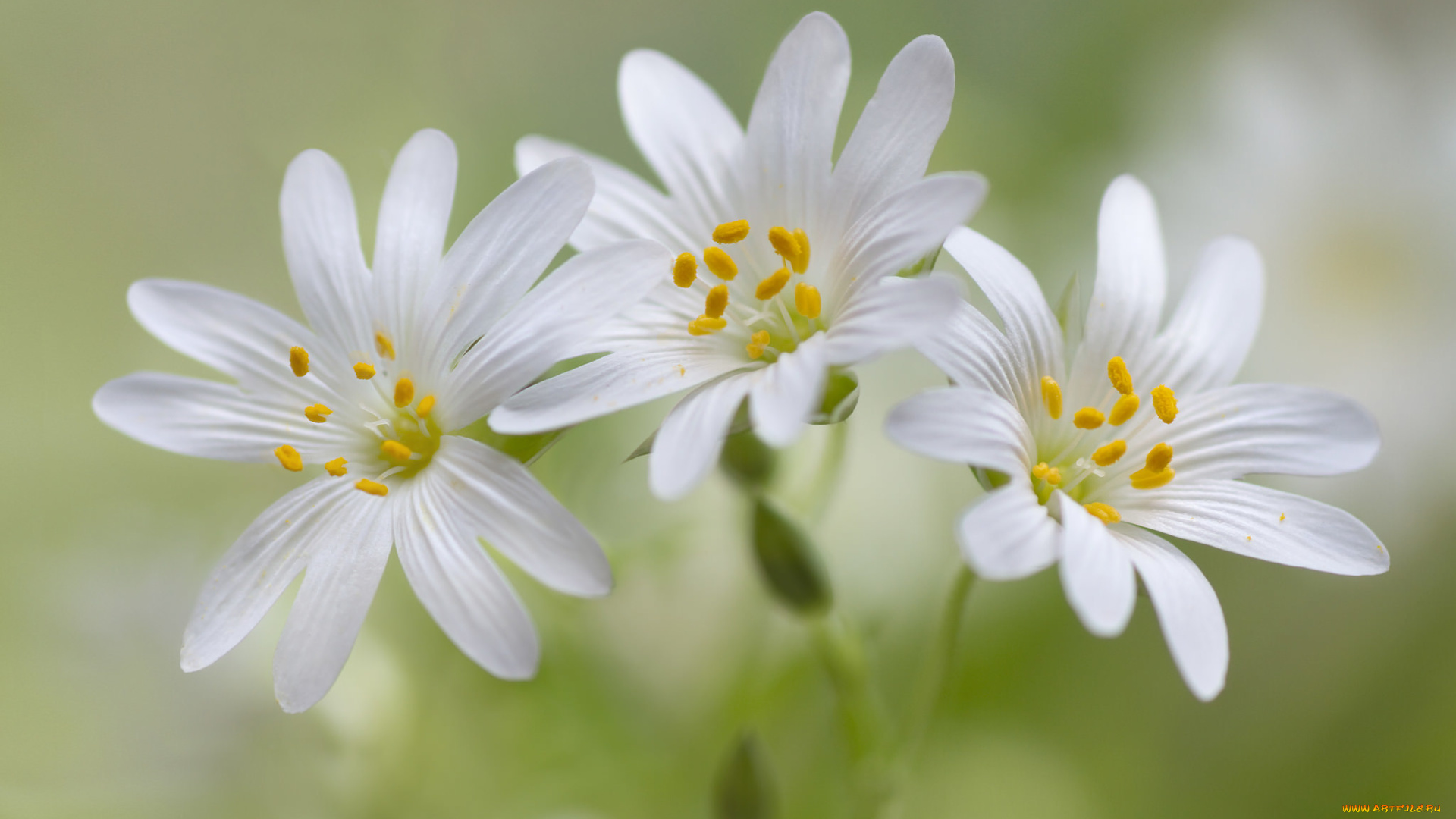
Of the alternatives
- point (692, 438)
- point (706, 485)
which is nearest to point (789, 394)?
point (692, 438)

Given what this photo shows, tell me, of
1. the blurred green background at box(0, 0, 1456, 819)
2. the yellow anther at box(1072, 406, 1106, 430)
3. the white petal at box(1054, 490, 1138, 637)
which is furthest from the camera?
the blurred green background at box(0, 0, 1456, 819)

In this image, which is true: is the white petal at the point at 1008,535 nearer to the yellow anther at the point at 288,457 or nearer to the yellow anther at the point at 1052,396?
the yellow anther at the point at 1052,396

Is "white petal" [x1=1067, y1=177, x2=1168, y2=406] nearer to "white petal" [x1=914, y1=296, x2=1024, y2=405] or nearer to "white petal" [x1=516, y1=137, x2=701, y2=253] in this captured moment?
"white petal" [x1=914, y1=296, x2=1024, y2=405]

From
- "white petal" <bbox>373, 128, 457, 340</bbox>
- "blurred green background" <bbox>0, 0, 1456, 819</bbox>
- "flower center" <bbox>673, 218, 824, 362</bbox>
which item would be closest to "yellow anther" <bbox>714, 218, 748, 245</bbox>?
"flower center" <bbox>673, 218, 824, 362</bbox>

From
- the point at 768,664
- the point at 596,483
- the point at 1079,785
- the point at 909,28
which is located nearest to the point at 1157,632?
the point at 1079,785

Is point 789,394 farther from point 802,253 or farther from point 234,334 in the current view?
point 234,334

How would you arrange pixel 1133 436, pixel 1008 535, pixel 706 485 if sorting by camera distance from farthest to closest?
pixel 706 485, pixel 1133 436, pixel 1008 535
